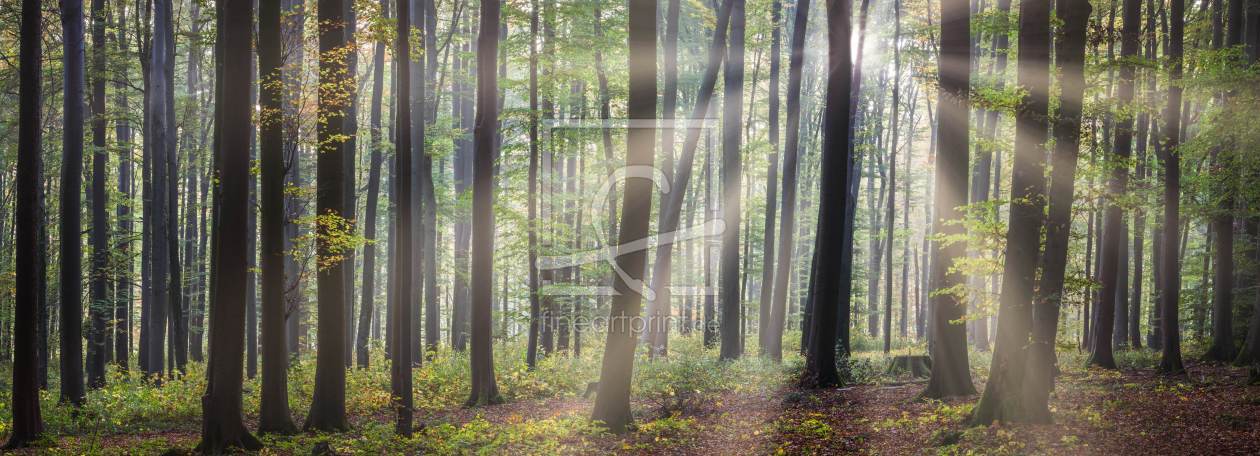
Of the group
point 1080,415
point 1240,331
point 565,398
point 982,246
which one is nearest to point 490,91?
point 565,398

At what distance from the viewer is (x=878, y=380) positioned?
14.2 meters

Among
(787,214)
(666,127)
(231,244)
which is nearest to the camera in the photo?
(231,244)

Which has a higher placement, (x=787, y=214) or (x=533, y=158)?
(x=533, y=158)

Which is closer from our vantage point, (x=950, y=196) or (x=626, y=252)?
(x=626, y=252)

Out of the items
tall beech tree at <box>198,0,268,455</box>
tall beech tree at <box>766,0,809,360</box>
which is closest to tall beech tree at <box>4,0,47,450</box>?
tall beech tree at <box>198,0,268,455</box>

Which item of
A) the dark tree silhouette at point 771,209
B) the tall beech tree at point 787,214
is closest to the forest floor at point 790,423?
the tall beech tree at point 787,214

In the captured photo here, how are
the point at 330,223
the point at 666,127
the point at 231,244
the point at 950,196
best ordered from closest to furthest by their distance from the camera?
the point at 231,244 < the point at 330,223 < the point at 950,196 < the point at 666,127

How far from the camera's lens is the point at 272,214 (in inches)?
394

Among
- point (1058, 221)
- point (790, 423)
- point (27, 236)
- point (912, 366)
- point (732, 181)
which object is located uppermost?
point (732, 181)

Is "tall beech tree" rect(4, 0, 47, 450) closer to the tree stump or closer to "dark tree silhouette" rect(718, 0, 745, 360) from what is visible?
"dark tree silhouette" rect(718, 0, 745, 360)

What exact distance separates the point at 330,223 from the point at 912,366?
39.1 ft

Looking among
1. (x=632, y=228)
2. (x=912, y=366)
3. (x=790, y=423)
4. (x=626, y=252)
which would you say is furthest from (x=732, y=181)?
(x=626, y=252)

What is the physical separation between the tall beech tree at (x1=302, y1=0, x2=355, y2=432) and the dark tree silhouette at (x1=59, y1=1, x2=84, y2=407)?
181 inches

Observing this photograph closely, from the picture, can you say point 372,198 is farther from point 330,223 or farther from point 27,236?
point 27,236
